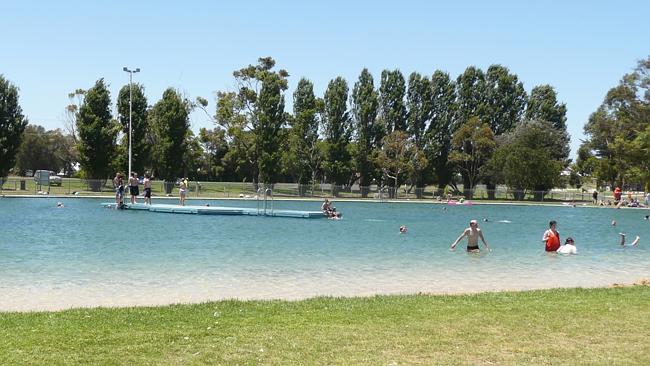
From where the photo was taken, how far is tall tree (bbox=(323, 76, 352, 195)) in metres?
79.9

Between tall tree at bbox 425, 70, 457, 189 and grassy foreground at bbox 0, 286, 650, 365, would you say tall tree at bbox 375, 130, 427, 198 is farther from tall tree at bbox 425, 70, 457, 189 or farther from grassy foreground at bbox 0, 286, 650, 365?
grassy foreground at bbox 0, 286, 650, 365

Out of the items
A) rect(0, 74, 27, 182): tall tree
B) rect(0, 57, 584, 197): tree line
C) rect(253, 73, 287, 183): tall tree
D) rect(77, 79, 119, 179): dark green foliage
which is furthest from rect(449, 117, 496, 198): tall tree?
rect(0, 74, 27, 182): tall tree

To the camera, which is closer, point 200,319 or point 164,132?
point 200,319

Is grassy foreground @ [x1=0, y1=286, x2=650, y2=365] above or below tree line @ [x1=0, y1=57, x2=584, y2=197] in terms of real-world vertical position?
below

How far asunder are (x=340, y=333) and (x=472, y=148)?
75310 millimetres

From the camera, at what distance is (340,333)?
7.67 m

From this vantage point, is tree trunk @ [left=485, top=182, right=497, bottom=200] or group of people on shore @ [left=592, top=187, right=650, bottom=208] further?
tree trunk @ [left=485, top=182, right=497, bottom=200]

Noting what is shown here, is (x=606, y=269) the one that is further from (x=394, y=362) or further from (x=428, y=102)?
(x=428, y=102)

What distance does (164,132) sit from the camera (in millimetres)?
71188

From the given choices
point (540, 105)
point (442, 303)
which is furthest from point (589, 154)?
point (442, 303)

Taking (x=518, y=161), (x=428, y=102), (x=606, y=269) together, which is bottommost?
(x=606, y=269)

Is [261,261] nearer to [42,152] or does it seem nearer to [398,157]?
[398,157]

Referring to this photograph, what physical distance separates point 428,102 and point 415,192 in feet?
44.2

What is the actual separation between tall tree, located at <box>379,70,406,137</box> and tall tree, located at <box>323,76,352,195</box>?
15.6ft
